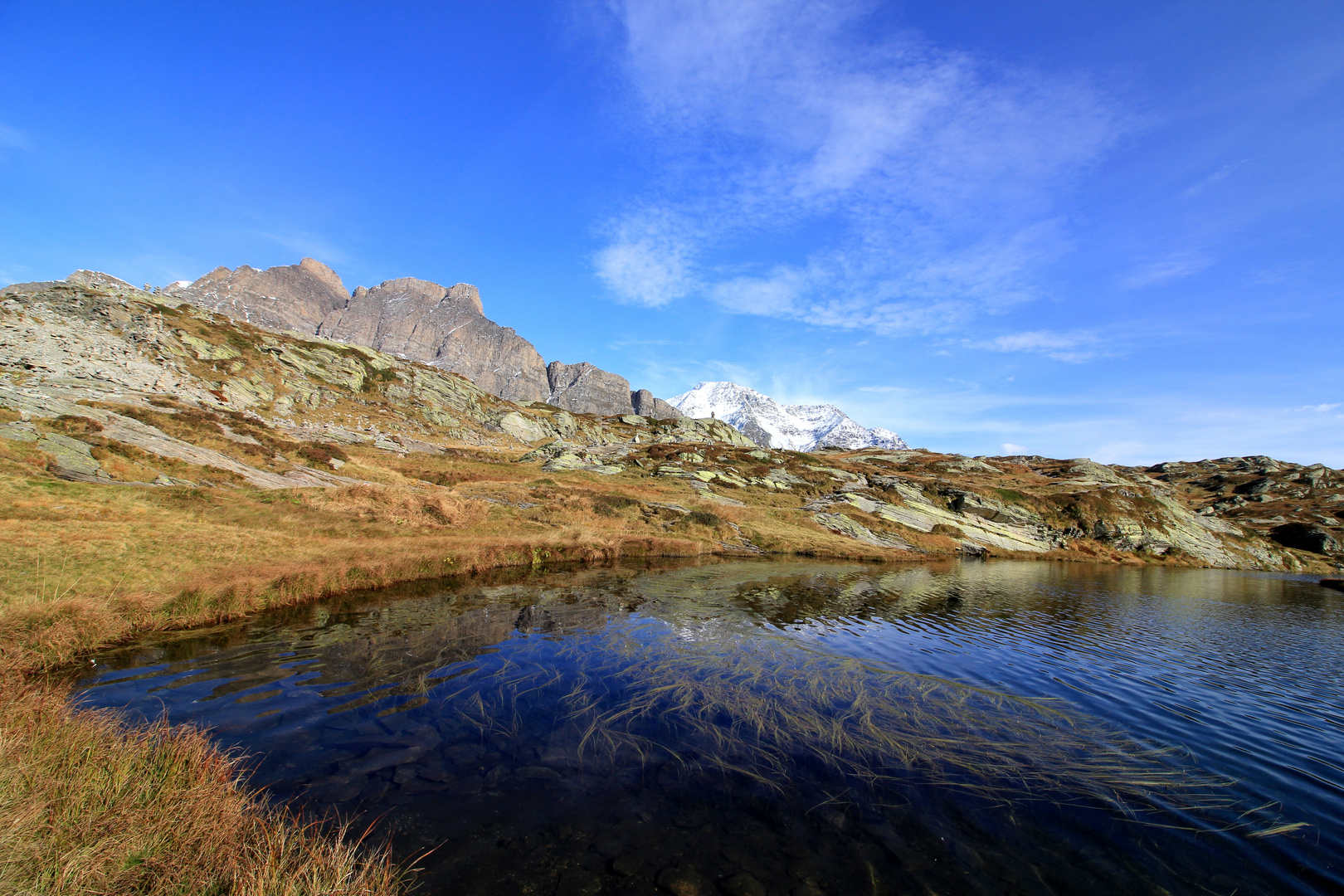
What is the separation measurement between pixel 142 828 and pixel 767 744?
11029 mm

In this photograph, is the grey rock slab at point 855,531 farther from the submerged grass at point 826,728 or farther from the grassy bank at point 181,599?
the submerged grass at point 826,728

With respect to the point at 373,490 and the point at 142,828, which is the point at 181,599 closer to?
the point at 142,828

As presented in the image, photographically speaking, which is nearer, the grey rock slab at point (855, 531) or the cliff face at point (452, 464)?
the cliff face at point (452, 464)

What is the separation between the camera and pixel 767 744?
12.2m

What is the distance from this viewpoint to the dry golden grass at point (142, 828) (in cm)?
544

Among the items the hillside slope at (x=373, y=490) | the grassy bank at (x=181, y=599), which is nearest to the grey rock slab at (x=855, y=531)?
the hillside slope at (x=373, y=490)

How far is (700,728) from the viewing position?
12.9m

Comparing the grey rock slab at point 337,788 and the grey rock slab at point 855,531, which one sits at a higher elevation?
the grey rock slab at point 855,531

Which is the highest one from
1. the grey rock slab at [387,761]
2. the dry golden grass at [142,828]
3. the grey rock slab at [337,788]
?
the dry golden grass at [142,828]

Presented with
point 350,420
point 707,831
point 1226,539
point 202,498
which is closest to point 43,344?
point 350,420

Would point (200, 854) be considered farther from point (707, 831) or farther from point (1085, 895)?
point (1085, 895)

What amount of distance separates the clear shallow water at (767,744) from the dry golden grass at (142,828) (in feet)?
6.03

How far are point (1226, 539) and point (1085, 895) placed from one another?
111 m

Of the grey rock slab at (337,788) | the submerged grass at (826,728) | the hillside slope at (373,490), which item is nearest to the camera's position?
the grey rock slab at (337,788)
